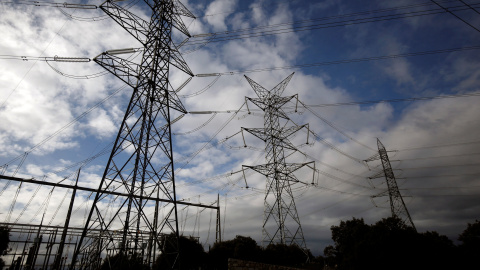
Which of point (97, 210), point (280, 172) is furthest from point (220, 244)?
point (97, 210)

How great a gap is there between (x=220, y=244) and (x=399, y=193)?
21.7 m

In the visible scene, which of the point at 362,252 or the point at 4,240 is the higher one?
the point at 4,240

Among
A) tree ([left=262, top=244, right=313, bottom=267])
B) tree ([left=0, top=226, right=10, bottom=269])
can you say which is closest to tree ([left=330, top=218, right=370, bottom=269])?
tree ([left=262, top=244, right=313, bottom=267])

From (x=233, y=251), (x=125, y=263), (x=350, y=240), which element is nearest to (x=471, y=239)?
(x=350, y=240)

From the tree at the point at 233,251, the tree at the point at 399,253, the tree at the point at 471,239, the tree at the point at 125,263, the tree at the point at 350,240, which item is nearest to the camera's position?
the tree at the point at 125,263

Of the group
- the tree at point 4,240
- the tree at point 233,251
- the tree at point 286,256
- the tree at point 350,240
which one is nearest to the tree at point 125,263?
the tree at point 350,240

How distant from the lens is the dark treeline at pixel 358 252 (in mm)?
12334

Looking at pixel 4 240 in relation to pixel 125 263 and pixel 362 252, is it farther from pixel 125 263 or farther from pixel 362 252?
pixel 362 252

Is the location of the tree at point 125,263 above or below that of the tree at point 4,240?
below

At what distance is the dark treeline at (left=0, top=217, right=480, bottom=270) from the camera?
486 inches

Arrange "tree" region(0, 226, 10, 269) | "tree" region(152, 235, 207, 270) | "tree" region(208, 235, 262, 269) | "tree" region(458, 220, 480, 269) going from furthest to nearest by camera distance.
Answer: "tree" region(208, 235, 262, 269) → "tree" region(152, 235, 207, 270) → "tree" region(458, 220, 480, 269) → "tree" region(0, 226, 10, 269)

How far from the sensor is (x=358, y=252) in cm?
1357

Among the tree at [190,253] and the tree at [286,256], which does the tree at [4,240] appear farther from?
the tree at [286,256]

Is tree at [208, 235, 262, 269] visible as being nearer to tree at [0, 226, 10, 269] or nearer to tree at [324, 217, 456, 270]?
tree at [324, 217, 456, 270]
